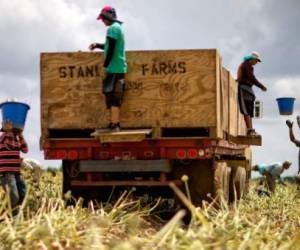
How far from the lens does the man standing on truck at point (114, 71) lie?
10484mm

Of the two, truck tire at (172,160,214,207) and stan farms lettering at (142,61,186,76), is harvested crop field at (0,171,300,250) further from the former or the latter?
stan farms lettering at (142,61,186,76)

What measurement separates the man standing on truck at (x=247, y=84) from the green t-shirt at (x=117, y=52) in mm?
3501

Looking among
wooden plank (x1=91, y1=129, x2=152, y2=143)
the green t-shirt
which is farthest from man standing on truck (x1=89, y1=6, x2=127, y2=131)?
wooden plank (x1=91, y1=129, x2=152, y2=143)

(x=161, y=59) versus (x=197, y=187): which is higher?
(x=161, y=59)

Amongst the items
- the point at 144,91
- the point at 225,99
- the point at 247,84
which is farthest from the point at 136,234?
the point at 247,84

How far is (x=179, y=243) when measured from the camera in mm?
4938

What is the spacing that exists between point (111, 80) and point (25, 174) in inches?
216

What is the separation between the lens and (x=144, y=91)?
10.6 meters

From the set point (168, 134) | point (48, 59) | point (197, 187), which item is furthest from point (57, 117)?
point (197, 187)

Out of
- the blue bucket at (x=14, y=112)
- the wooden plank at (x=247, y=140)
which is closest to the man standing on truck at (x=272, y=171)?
the wooden plank at (x=247, y=140)

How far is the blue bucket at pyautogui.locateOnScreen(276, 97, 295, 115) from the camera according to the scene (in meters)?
14.4

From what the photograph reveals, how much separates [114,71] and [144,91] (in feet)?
1.81

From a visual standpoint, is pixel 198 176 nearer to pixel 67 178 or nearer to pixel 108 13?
pixel 67 178

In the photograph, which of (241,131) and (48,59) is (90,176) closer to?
(48,59)
